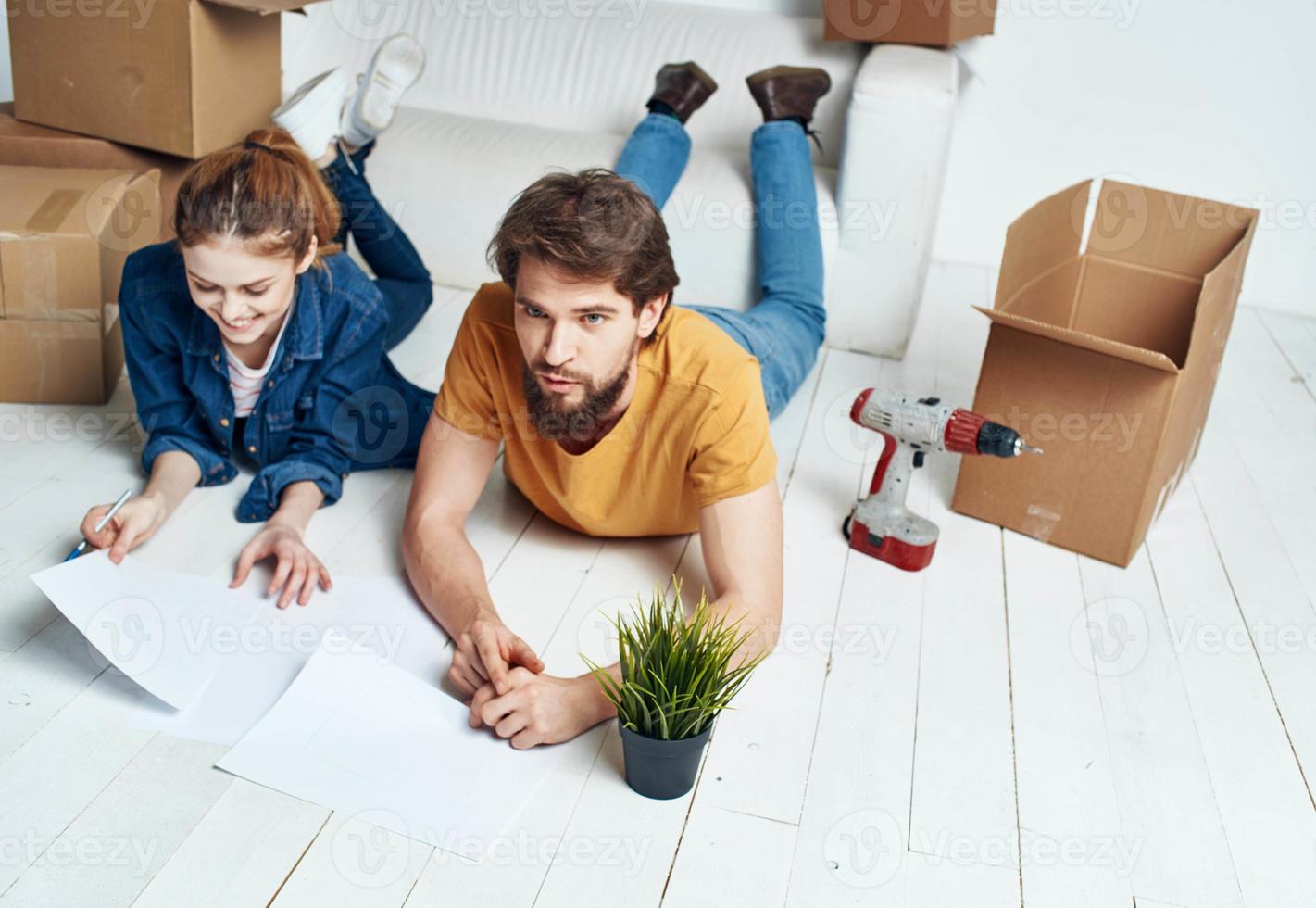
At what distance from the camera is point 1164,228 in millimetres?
2197

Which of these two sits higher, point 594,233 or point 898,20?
point 898,20

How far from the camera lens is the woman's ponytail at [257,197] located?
175 cm

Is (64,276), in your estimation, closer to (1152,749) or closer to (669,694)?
(669,694)

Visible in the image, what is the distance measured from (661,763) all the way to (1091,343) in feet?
3.15

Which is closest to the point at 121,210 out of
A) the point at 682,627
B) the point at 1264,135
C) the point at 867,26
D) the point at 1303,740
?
the point at 682,627

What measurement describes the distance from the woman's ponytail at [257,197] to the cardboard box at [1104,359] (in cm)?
109

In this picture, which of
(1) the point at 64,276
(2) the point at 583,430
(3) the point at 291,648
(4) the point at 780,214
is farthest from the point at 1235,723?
(1) the point at 64,276

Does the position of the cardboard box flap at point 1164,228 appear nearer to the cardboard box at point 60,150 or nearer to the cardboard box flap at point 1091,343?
the cardboard box flap at point 1091,343

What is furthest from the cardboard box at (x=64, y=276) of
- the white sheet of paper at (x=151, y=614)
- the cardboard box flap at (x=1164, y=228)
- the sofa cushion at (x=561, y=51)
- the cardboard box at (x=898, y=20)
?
the cardboard box flap at (x=1164, y=228)

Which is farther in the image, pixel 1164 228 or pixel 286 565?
pixel 1164 228

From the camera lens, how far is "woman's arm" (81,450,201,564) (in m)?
1.74

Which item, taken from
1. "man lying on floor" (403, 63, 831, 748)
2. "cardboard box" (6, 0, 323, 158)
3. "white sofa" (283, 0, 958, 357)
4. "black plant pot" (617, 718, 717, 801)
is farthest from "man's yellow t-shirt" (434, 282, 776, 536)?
"white sofa" (283, 0, 958, 357)

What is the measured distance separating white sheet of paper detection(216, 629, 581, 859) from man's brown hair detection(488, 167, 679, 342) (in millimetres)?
568

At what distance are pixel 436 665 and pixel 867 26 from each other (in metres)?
2.06
